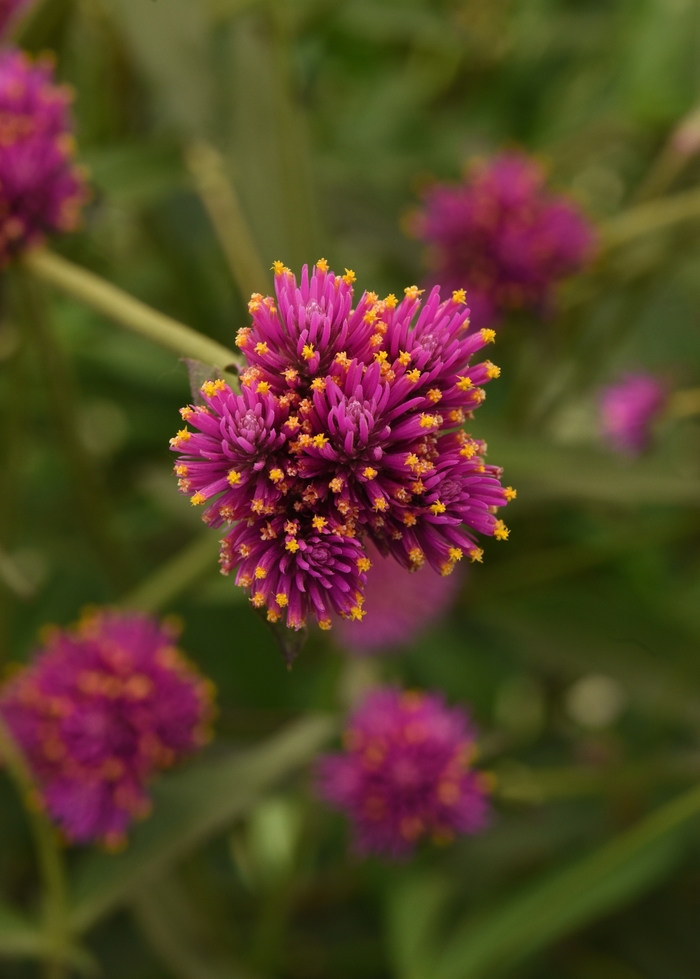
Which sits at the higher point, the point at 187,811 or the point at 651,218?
the point at 651,218

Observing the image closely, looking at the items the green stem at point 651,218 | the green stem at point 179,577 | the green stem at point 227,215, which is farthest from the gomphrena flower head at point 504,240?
the green stem at point 179,577

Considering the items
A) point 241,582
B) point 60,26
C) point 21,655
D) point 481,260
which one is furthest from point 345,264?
point 241,582

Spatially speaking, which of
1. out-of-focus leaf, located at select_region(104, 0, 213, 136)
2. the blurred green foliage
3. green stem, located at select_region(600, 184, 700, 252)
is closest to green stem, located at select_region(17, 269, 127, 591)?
the blurred green foliage

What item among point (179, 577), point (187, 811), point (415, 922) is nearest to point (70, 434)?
point (179, 577)

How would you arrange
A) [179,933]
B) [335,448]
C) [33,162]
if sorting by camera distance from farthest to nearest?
[179,933]
[33,162]
[335,448]

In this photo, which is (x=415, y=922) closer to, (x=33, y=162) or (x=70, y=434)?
(x=70, y=434)

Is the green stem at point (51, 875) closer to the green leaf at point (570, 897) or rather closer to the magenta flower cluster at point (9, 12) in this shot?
the green leaf at point (570, 897)

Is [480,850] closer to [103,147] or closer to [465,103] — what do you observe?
[103,147]

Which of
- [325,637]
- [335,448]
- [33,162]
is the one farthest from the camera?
[325,637]
